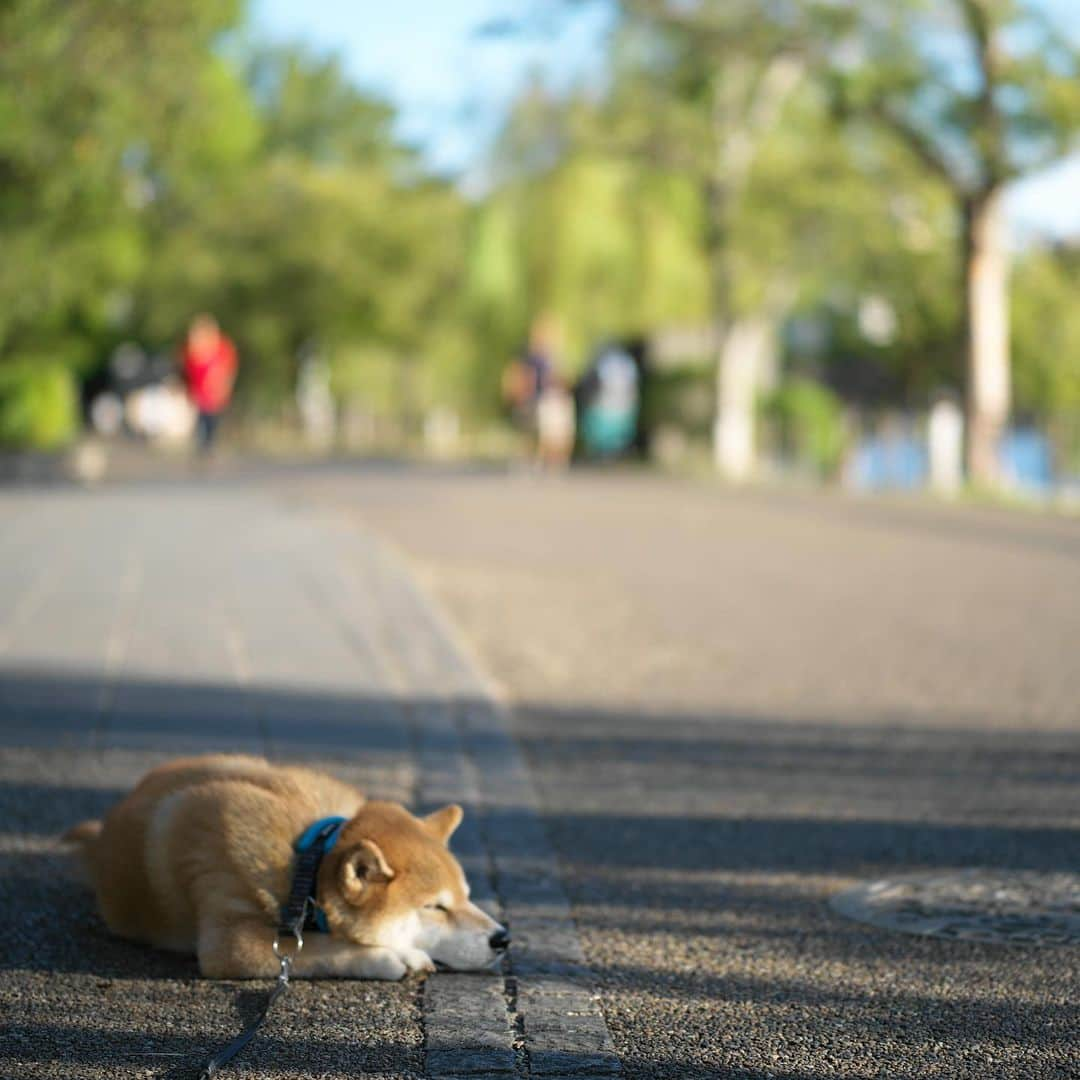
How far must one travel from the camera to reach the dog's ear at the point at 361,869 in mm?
4492

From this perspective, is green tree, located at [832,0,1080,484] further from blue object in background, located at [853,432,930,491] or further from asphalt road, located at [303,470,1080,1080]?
asphalt road, located at [303,470,1080,1080]

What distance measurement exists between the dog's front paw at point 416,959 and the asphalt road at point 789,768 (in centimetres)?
39

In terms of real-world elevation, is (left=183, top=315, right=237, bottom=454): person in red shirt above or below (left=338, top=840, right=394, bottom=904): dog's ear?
above

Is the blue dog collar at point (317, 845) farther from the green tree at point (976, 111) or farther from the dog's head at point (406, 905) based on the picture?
the green tree at point (976, 111)

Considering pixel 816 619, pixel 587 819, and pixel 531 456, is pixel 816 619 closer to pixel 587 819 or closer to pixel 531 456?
pixel 587 819

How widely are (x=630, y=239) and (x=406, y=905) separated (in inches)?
1733

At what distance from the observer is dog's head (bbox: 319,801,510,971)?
4.58m

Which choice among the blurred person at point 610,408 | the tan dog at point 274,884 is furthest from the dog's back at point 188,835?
the blurred person at point 610,408

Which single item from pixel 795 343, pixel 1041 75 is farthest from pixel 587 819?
pixel 795 343

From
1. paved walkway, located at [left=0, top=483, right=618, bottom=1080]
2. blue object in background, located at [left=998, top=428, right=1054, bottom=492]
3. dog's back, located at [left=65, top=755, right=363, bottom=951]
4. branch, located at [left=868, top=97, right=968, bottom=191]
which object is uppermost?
branch, located at [left=868, top=97, right=968, bottom=191]

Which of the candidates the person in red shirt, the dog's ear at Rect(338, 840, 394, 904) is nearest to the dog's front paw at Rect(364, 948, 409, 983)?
the dog's ear at Rect(338, 840, 394, 904)

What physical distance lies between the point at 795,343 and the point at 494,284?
2207 centimetres

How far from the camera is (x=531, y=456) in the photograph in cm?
3219

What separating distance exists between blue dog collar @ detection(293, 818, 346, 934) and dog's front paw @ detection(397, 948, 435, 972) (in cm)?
18
